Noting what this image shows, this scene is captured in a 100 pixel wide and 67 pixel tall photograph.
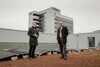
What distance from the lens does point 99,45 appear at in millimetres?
24656

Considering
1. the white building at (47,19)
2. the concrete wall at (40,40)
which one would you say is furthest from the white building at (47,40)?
the white building at (47,19)

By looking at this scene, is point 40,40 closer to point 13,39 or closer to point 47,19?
point 13,39

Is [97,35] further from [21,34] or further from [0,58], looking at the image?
[0,58]

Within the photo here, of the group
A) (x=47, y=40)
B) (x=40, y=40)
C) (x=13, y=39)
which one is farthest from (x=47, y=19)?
(x=13, y=39)

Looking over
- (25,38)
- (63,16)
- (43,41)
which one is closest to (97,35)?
(43,41)

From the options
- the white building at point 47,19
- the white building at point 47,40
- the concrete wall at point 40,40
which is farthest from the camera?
the white building at point 47,19

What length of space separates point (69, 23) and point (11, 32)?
2532 inches

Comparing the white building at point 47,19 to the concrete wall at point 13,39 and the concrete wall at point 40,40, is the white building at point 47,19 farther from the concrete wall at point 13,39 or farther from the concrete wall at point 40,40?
the concrete wall at point 13,39

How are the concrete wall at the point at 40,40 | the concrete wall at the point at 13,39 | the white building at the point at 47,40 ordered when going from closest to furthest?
the concrete wall at the point at 13,39
the concrete wall at the point at 40,40
the white building at the point at 47,40

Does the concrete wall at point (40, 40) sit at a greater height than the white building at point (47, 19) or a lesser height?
lesser

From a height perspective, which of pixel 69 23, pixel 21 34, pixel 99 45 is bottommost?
pixel 99 45

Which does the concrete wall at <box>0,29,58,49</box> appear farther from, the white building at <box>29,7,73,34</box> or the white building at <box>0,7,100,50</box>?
the white building at <box>29,7,73,34</box>

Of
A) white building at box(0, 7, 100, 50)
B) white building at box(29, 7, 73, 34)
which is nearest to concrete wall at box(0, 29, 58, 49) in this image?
white building at box(0, 7, 100, 50)

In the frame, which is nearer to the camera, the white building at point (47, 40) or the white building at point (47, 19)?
the white building at point (47, 40)
